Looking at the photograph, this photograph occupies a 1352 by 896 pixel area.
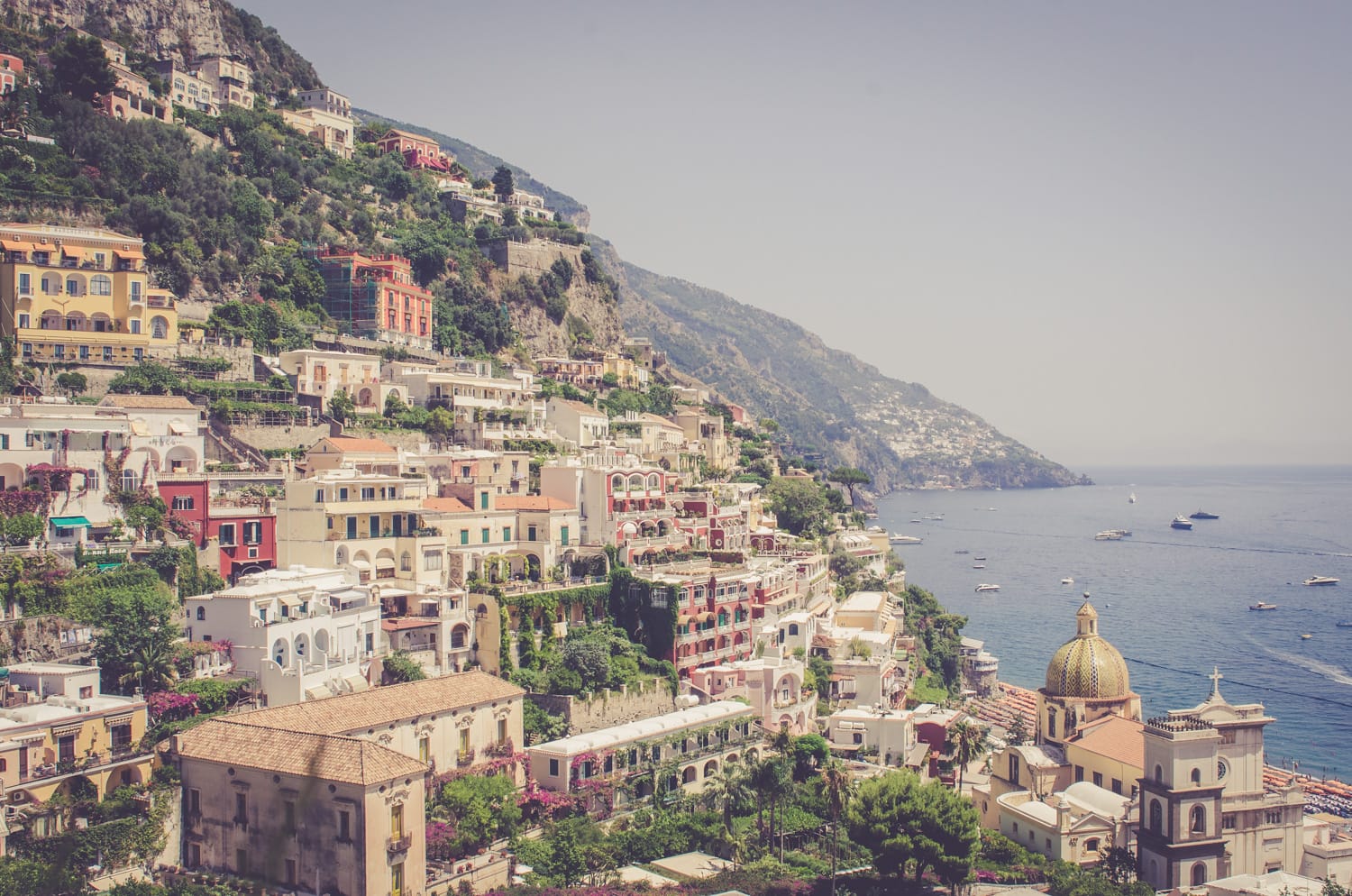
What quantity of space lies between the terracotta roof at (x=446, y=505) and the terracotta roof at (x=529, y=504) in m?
1.53

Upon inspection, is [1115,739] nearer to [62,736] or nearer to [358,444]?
[358,444]

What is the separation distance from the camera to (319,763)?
2900 centimetres

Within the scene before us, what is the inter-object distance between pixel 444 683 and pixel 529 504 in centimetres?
1166

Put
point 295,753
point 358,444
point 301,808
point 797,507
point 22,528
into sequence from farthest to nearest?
1. point 797,507
2. point 358,444
3. point 22,528
4. point 295,753
5. point 301,808

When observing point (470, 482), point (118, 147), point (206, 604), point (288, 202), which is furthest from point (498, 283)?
point (206, 604)

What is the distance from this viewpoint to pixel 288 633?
35.1 m

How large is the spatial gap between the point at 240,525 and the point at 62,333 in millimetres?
12147

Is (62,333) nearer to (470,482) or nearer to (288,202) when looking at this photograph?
(470,482)

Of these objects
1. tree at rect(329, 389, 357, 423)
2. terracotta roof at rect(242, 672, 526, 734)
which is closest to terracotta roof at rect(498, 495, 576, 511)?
tree at rect(329, 389, 357, 423)

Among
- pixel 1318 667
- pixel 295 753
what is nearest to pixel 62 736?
pixel 295 753

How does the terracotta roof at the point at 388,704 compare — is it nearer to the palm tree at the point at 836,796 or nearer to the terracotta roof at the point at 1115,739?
the palm tree at the point at 836,796

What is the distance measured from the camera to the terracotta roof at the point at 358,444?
45188mm

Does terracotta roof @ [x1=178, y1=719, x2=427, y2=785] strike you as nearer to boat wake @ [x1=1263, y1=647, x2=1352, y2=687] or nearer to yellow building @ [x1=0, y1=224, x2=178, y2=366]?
yellow building @ [x1=0, y1=224, x2=178, y2=366]

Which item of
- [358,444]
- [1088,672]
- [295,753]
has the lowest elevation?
[1088,672]
